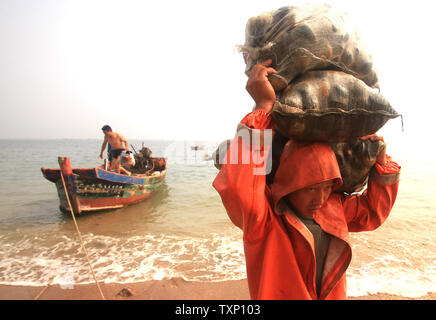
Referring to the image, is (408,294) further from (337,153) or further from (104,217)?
(104,217)

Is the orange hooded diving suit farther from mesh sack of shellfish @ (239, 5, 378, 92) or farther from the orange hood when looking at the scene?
mesh sack of shellfish @ (239, 5, 378, 92)

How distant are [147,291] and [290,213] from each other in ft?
10.9

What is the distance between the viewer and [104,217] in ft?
25.4

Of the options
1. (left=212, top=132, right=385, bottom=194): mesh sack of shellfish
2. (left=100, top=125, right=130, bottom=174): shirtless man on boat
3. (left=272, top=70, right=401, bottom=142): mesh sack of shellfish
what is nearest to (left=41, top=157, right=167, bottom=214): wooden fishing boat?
(left=100, top=125, right=130, bottom=174): shirtless man on boat

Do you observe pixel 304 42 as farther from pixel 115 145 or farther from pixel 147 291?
pixel 115 145

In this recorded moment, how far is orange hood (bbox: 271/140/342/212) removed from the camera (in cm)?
116

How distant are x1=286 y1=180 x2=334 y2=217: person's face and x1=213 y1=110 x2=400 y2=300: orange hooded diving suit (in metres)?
0.05

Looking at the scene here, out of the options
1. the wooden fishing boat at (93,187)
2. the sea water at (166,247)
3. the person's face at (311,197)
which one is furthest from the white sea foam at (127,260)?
the person's face at (311,197)

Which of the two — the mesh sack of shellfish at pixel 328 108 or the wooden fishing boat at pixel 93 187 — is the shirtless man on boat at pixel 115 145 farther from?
the mesh sack of shellfish at pixel 328 108

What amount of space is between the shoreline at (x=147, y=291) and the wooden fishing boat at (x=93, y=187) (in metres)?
3.78

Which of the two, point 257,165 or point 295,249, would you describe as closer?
point 257,165
